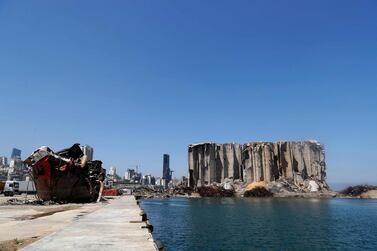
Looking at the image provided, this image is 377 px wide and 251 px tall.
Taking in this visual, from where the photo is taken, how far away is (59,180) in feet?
167

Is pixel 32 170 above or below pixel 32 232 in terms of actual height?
above

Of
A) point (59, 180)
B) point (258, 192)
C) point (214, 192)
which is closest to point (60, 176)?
point (59, 180)

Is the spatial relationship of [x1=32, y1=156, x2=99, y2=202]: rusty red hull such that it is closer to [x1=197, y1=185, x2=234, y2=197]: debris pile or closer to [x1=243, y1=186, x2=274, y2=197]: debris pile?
[x1=243, y1=186, x2=274, y2=197]: debris pile

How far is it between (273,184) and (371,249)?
517 feet

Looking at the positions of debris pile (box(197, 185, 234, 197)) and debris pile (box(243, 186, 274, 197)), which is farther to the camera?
debris pile (box(197, 185, 234, 197))

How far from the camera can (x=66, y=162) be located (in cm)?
5106

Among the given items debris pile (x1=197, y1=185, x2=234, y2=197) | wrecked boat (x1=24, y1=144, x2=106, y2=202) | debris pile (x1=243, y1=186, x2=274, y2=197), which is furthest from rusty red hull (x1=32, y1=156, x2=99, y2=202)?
debris pile (x1=197, y1=185, x2=234, y2=197)

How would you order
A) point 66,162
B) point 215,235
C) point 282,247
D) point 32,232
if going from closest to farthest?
point 32,232, point 282,247, point 215,235, point 66,162

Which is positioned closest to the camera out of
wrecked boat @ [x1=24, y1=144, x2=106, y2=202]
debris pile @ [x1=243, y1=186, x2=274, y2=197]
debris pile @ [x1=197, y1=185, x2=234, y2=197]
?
wrecked boat @ [x1=24, y1=144, x2=106, y2=202]

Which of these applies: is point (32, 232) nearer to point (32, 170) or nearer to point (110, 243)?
point (110, 243)

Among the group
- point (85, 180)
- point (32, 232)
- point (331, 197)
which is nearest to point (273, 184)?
point (331, 197)

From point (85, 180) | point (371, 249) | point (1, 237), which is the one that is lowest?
point (371, 249)

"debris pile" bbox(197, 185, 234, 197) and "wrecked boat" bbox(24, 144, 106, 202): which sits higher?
"wrecked boat" bbox(24, 144, 106, 202)

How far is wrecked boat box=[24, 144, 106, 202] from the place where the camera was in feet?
163
